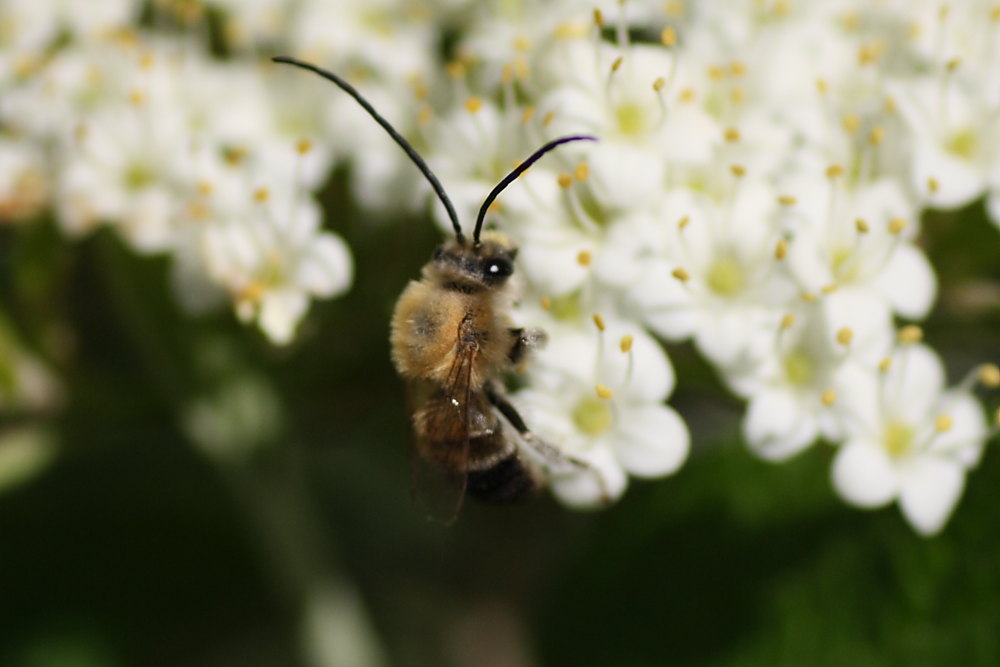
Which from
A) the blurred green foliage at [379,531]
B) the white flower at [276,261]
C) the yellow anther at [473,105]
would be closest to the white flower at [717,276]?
the blurred green foliage at [379,531]

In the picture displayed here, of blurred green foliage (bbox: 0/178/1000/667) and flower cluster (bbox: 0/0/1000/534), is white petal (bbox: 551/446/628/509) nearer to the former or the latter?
flower cluster (bbox: 0/0/1000/534)

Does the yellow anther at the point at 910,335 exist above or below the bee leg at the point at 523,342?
above

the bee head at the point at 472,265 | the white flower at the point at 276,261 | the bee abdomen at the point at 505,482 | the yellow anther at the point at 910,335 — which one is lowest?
the bee abdomen at the point at 505,482

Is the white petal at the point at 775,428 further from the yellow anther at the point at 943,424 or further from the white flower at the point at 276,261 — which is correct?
the white flower at the point at 276,261

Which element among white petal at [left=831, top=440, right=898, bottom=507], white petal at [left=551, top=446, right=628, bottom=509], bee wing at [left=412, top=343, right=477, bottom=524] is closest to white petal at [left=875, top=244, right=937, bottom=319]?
white petal at [left=831, top=440, right=898, bottom=507]

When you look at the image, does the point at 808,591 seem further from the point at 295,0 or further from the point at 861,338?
the point at 295,0

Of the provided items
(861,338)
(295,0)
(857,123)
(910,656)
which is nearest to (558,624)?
(910,656)
